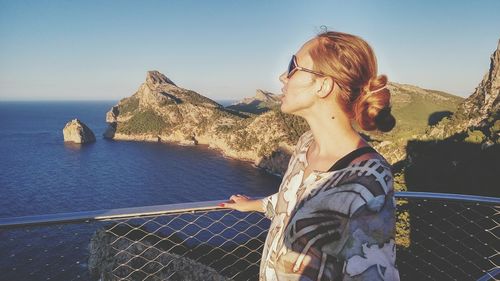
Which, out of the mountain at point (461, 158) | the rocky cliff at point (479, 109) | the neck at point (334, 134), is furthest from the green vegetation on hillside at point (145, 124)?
the neck at point (334, 134)

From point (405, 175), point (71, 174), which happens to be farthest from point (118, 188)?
point (405, 175)

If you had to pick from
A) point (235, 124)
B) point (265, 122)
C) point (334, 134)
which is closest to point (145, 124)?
point (235, 124)

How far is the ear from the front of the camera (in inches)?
57.6

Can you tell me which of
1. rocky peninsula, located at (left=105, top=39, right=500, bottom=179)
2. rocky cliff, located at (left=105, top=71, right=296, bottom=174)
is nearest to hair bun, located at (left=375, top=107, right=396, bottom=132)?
rocky peninsula, located at (left=105, top=39, right=500, bottom=179)

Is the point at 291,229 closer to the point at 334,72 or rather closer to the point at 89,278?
the point at 334,72

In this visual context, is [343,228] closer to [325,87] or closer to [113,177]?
[325,87]

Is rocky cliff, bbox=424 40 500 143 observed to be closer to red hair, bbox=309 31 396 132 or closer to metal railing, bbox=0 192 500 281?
metal railing, bbox=0 192 500 281

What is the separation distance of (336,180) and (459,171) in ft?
89.7

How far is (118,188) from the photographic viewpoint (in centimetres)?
5344

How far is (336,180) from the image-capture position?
1.32 meters

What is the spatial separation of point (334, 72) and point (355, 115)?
0.20 metres

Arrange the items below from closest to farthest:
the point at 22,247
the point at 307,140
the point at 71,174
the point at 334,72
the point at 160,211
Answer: the point at 334,72
the point at 307,140
the point at 160,211
the point at 22,247
the point at 71,174

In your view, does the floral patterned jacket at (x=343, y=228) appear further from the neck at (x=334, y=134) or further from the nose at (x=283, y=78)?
the nose at (x=283, y=78)

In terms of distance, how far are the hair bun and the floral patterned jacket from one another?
1.01ft
